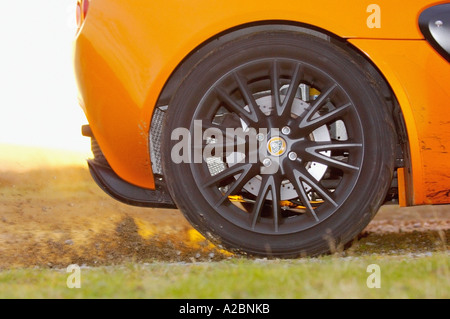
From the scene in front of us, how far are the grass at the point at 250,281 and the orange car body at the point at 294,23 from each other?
588 mm

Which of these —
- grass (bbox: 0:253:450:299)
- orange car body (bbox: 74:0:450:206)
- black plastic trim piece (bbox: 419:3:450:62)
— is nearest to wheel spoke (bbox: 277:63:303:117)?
orange car body (bbox: 74:0:450:206)

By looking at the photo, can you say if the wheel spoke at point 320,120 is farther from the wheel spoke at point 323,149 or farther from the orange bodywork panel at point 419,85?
the orange bodywork panel at point 419,85

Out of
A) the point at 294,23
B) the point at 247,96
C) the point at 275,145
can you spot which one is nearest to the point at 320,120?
the point at 275,145

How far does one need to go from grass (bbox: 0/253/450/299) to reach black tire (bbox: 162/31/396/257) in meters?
0.25

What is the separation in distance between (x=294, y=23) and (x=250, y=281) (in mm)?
1358

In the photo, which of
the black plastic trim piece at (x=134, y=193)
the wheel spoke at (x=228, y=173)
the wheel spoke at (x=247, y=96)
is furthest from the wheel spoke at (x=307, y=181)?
the black plastic trim piece at (x=134, y=193)

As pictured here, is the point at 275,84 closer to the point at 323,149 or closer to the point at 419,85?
the point at 323,149

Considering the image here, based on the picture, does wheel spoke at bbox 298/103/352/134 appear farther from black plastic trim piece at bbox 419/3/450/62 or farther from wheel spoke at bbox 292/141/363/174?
black plastic trim piece at bbox 419/3/450/62

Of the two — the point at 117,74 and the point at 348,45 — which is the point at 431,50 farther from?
the point at 117,74

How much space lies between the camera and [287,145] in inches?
120

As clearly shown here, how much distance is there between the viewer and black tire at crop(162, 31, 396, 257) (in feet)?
9.85

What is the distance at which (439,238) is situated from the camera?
15.0ft

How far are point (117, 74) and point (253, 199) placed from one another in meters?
A: 1.01

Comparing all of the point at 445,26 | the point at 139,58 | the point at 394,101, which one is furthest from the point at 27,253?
the point at 445,26
